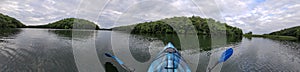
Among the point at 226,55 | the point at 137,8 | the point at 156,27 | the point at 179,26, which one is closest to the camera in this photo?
the point at 226,55

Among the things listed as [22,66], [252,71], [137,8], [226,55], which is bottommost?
[252,71]

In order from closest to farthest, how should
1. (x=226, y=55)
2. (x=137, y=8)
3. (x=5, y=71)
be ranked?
(x=226, y=55)
(x=5, y=71)
(x=137, y=8)

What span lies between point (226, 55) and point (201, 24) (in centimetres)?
7301

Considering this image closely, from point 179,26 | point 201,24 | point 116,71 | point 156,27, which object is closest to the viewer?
point 116,71

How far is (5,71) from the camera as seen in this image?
8133 millimetres

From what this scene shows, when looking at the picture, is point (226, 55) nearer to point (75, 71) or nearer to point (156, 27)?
point (75, 71)

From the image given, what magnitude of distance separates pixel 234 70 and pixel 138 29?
210 feet

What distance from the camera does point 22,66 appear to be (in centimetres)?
892

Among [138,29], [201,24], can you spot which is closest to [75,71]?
[138,29]

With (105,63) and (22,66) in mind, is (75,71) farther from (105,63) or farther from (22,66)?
(22,66)

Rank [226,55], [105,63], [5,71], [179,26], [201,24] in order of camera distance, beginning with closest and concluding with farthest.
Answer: [226,55], [5,71], [105,63], [179,26], [201,24]

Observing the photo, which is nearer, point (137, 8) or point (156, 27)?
point (137, 8)

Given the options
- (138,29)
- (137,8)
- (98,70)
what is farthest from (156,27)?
(98,70)

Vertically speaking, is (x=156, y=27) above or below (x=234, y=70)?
above
